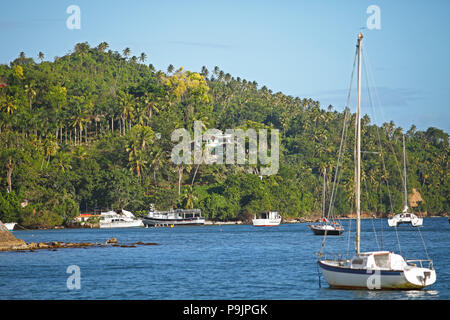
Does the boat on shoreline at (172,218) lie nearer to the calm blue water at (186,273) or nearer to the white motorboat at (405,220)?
the white motorboat at (405,220)

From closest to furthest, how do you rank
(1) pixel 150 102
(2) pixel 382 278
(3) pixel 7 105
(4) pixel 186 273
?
(2) pixel 382 278 → (4) pixel 186 273 → (3) pixel 7 105 → (1) pixel 150 102

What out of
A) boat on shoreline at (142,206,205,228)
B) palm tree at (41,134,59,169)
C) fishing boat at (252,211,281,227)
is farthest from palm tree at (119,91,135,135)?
fishing boat at (252,211,281,227)

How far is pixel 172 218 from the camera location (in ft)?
458

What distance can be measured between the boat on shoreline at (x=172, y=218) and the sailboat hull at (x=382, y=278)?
10361cm

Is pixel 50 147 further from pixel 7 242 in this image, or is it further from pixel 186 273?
pixel 186 273

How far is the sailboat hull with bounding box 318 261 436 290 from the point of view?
35.0 m

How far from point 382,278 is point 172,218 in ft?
348

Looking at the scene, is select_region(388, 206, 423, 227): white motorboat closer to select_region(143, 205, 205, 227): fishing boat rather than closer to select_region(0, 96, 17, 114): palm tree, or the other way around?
select_region(143, 205, 205, 227): fishing boat

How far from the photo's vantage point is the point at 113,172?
137875mm

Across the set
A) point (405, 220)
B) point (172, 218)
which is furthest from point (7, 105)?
point (405, 220)

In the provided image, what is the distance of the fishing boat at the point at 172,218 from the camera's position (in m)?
138
